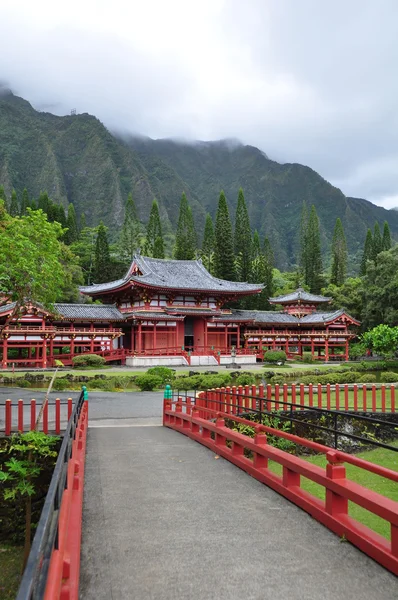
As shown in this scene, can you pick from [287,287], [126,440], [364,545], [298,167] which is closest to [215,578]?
[364,545]

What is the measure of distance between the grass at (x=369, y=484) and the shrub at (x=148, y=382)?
14.1 meters

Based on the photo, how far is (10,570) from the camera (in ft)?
30.1

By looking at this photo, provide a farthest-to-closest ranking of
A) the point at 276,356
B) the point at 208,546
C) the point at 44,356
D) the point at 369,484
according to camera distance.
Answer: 1. the point at 276,356
2. the point at 44,356
3. the point at 369,484
4. the point at 208,546

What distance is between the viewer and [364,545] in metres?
4.57

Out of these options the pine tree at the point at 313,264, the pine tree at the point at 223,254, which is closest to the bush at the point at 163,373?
the pine tree at the point at 223,254

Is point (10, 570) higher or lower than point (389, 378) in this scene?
lower

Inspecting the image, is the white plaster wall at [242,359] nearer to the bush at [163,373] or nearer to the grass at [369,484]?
the bush at [163,373]

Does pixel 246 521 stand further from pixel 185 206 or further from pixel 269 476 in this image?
pixel 185 206

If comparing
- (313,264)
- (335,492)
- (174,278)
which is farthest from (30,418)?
(313,264)

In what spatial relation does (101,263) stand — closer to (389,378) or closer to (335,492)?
(389,378)

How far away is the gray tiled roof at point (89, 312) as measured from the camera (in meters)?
38.1

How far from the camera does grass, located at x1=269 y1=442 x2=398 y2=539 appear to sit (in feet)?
24.8

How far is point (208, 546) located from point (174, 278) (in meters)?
42.4

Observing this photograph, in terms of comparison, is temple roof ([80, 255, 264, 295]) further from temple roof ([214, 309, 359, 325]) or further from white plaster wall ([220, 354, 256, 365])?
white plaster wall ([220, 354, 256, 365])
